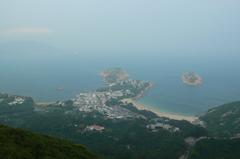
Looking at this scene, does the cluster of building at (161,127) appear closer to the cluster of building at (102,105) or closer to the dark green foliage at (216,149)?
the cluster of building at (102,105)

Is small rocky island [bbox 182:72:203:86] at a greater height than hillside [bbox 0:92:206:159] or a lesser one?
greater

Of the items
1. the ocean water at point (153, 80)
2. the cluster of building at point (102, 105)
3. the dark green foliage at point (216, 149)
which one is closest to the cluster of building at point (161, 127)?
the cluster of building at point (102, 105)

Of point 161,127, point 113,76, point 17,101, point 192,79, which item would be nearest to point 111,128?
point 161,127

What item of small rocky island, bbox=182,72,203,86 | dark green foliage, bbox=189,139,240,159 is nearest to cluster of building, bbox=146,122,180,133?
dark green foliage, bbox=189,139,240,159

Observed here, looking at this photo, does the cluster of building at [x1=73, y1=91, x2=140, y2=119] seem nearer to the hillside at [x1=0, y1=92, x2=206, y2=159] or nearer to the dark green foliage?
the hillside at [x1=0, y1=92, x2=206, y2=159]

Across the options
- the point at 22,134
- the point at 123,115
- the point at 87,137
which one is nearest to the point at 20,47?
the point at 123,115

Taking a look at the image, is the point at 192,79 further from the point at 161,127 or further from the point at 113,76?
the point at 161,127

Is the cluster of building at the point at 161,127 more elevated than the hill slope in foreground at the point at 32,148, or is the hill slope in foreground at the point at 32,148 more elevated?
the cluster of building at the point at 161,127

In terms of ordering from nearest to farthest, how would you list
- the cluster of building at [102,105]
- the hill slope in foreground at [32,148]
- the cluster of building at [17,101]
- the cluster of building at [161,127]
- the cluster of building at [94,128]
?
the hill slope in foreground at [32,148] → the cluster of building at [94,128] → the cluster of building at [161,127] → the cluster of building at [102,105] → the cluster of building at [17,101]
